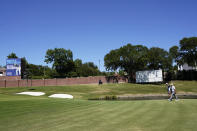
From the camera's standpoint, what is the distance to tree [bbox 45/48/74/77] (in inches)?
3868

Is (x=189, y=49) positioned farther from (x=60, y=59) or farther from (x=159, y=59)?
(x=60, y=59)

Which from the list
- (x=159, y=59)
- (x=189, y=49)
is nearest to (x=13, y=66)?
(x=159, y=59)

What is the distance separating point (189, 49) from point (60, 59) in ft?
189

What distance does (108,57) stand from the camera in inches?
2928

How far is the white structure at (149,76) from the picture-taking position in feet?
218

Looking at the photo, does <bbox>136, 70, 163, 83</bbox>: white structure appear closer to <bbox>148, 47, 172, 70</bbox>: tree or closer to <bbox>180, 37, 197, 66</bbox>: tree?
<bbox>148, 47, 172, 70</bbox>: tree

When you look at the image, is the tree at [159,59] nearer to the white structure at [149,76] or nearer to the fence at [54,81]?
the white structure at [149,76]

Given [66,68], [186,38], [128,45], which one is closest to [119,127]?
[128,45]

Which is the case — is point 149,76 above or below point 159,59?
below

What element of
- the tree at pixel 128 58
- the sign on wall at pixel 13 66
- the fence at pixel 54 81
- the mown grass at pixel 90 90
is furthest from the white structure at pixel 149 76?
the sign on wall at pixel 13 66

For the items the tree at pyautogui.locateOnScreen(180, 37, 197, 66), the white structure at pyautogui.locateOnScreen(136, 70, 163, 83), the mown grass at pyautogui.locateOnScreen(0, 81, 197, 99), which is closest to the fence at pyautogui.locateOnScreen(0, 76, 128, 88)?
the white structure at pyautogui.locateOnScreen(136, 70, 163, 83)

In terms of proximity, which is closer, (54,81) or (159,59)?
(54,81)

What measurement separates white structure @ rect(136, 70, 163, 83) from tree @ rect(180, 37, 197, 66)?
18658mm

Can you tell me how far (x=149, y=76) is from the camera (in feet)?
220
